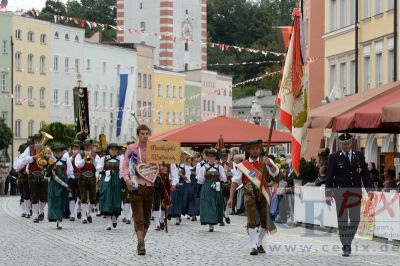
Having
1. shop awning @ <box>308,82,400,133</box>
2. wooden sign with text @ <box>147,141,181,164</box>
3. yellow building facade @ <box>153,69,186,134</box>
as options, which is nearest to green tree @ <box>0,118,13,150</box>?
yellow building facade @ <box>153,69,186,134</box>

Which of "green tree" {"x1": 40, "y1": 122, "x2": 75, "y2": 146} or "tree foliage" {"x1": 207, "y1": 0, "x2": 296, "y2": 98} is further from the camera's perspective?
"tree foliage" {"x1": 207, "y1": 0, "x2": 296, "y2": 98}

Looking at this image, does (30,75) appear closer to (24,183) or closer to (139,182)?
(24,183)

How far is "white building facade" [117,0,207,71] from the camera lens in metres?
151

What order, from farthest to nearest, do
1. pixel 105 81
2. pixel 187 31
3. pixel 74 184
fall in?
pixel 187 31
pixel 105 81
pixel 74 184

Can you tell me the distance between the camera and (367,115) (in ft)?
92.3

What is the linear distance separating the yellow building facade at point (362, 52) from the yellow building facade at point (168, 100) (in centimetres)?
7508

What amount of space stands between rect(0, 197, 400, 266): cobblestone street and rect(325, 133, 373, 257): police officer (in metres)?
0.67

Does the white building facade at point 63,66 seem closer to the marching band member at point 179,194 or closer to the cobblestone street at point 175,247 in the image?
the marching band member at point 179,194

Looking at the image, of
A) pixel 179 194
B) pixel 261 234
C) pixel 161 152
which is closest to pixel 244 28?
pixel 179 194

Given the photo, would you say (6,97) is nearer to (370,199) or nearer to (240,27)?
(240,27)

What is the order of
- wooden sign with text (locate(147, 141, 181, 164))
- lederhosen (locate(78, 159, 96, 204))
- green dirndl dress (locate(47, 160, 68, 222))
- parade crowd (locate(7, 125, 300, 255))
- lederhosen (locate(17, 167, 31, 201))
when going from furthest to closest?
lederhosen (locate(17, 167, 31, 201)), lederhosen (locate(78, 159, 96, 204)), green dirndl dress (locate(47, 160, 68, 222)), wooden sign with text (locate(147, 141, 181, 164)), parade crowd (locate(7, 125, 300, 255))

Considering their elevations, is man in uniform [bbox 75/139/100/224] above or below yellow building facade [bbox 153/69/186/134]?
below

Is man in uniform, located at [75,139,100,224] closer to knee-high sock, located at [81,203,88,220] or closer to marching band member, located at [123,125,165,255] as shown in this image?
knee-high sock, located at [81,203,88,220]

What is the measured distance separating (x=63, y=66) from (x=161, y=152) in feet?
319
